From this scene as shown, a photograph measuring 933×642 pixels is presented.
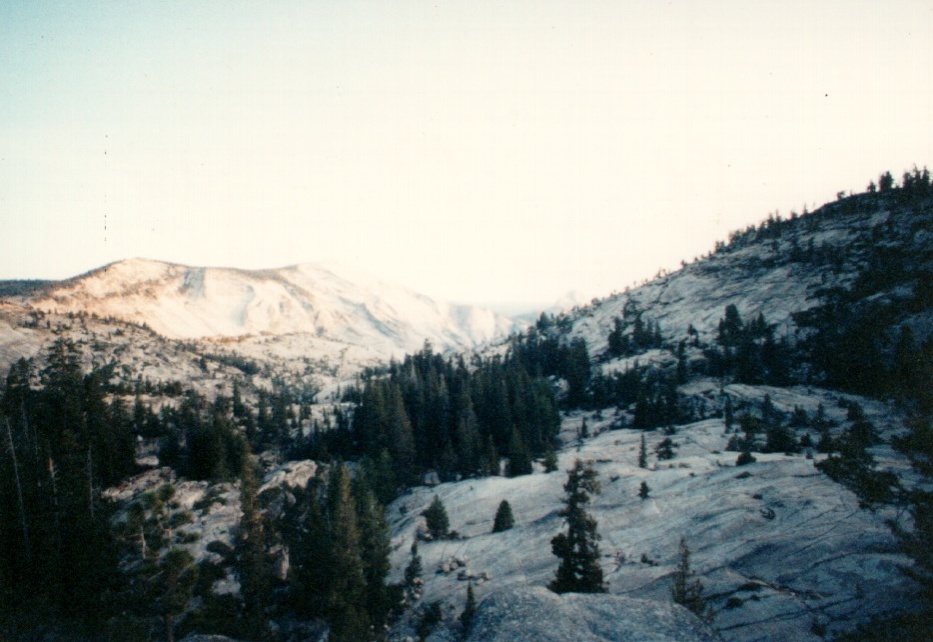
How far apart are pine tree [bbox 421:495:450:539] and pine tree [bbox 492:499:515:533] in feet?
23.9

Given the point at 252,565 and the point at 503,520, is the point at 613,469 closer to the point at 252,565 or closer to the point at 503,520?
the point at 503,520

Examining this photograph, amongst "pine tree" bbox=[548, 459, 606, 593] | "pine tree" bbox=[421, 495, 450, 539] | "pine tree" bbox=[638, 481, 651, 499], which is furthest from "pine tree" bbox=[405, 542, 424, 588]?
"pine tree" bbox=[638, 481, 651, 499]

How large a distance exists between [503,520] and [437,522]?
32.2 feet

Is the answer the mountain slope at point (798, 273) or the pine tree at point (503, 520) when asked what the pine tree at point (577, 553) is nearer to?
the pine tree at point (503, 520)

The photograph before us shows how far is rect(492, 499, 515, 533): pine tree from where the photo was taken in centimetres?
5640

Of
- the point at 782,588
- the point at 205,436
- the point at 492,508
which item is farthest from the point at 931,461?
the point at 205,436

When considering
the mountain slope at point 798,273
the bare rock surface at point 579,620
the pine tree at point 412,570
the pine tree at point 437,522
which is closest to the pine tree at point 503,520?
the pine tree at point 437,522

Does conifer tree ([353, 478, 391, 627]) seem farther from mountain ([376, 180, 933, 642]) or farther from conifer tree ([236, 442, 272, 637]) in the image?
conifer tree ([236, 442, 272, 637])

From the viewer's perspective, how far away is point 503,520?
56594 millimetres

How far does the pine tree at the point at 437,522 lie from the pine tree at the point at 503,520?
730 centimetres

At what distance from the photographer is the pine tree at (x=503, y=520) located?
2220 inches

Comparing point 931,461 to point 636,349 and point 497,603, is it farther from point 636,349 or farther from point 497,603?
point 636,349

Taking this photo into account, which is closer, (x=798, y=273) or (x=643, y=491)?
(x=643, y=491)

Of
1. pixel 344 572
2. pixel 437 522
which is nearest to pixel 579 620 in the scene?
pixel 344 572
